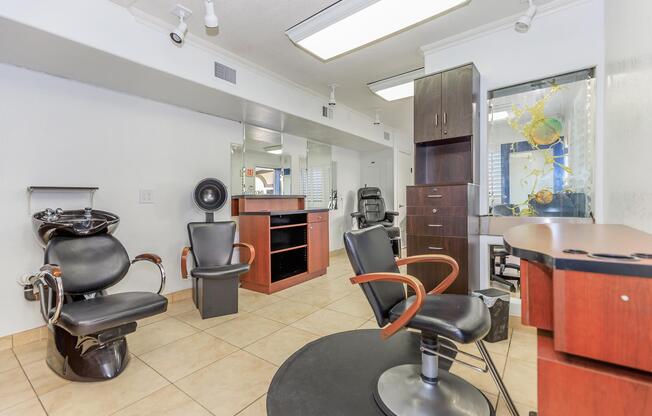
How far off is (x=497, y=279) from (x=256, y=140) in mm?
3506

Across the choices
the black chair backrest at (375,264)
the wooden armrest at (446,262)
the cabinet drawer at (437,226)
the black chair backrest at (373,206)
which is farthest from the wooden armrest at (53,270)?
the black chair backrest at (373,206)

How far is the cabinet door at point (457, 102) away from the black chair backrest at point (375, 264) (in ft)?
4.74

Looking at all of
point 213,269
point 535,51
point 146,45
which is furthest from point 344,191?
point 146,45

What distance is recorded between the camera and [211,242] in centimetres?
310

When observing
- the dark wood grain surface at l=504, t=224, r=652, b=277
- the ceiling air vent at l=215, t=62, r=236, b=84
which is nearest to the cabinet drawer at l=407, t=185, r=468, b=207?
the dark wood grain surface at l=504, t=224, r=652, b=277

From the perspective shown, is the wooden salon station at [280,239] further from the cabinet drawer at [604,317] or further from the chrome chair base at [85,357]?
the cabinet drawer at [604,317]

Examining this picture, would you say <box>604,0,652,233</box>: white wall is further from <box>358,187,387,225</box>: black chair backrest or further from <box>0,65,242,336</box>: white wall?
<box>0,65,242,336</box>: white wall

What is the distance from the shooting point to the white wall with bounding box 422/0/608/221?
7.58 ft

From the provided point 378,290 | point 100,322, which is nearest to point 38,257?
point 100,322

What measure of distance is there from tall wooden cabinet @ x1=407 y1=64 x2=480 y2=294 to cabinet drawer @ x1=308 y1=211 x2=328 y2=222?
170 centimetres

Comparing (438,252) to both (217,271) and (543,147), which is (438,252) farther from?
(217,271)

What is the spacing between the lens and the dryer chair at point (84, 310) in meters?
1.75

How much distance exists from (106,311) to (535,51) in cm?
391

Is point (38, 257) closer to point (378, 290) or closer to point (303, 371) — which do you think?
point (303, 371)
